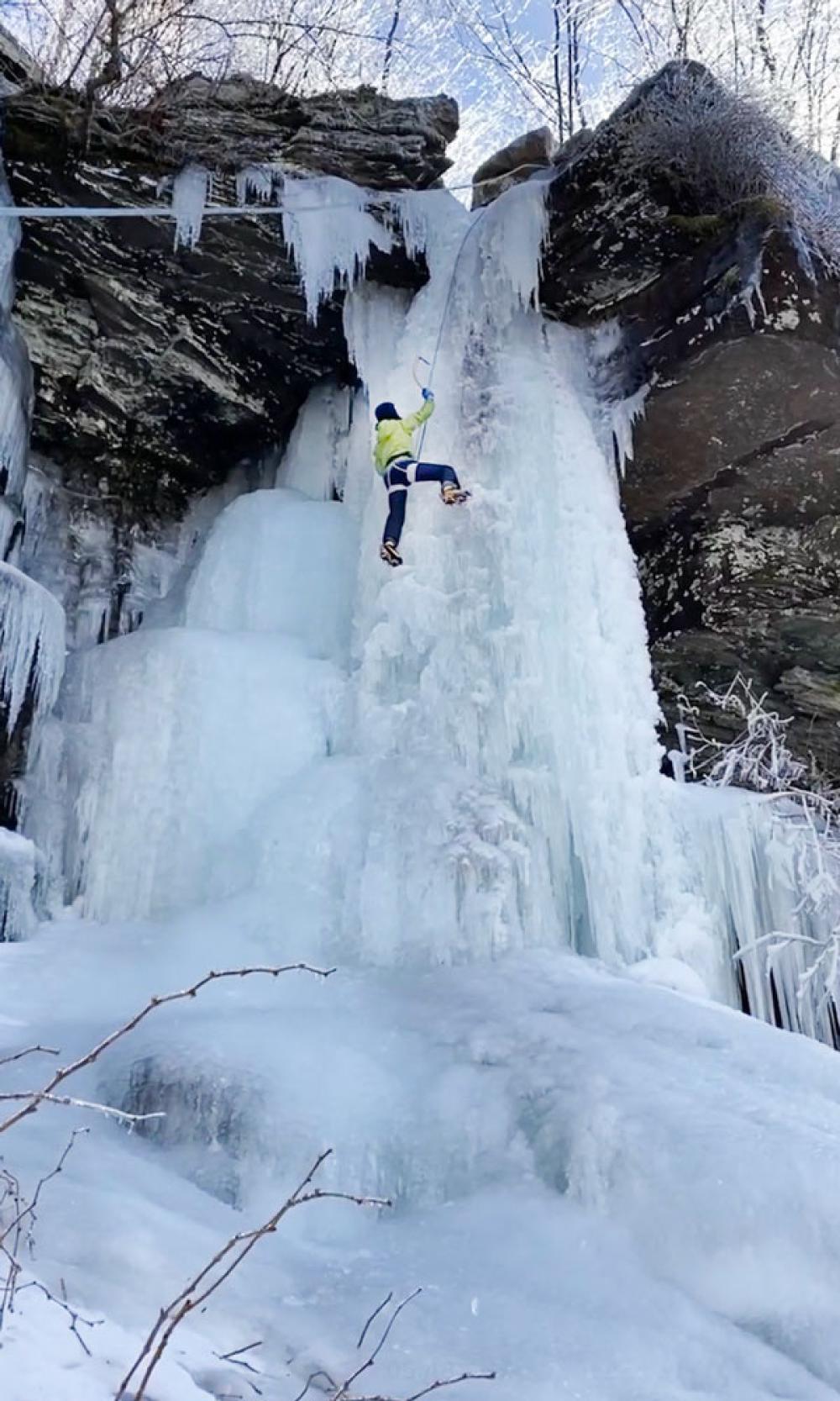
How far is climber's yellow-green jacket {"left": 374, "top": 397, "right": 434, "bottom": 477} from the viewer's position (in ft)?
20.1

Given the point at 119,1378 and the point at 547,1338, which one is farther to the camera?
the point at 547,1338

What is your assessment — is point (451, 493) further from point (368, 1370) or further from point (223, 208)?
point (368, 1370)

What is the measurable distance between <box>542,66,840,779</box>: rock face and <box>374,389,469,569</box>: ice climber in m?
1.43

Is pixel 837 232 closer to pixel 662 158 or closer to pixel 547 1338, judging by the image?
pixel 662 158

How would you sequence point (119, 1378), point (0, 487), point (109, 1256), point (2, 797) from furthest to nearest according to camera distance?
point (0, 487) < point (2, 797) < point (109, 1256) < point (119, 1378)

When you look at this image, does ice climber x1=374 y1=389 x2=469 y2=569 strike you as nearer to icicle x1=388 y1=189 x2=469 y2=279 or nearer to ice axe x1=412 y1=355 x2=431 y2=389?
ice axe x1=412 y1=355 x2=431 y2=389

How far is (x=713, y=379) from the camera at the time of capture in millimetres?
6422

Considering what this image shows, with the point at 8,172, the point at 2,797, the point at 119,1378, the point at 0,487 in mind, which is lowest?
the point at 119,1378

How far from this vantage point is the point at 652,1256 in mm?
2465

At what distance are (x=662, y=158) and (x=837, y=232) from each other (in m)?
1.15

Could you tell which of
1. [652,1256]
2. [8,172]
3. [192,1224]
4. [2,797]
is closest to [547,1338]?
[652,1256]

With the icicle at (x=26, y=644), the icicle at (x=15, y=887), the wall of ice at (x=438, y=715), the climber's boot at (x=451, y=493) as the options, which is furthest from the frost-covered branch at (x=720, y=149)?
the icicle at (x=15, y=887)

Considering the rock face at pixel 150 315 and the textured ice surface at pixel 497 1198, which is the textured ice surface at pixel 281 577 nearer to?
the rock face at pixel 150 315

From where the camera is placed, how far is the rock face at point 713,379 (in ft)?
20.0
